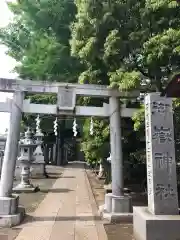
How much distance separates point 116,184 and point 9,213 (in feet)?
Answer: 11.0

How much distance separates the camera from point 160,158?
253 inches

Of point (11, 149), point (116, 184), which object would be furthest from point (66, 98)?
point (116, 184)

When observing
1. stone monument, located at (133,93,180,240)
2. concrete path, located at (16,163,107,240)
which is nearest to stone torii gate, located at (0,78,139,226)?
concrete path, located at (16,163,107,240)

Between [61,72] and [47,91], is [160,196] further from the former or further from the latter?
[61,72]

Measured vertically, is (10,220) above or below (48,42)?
below

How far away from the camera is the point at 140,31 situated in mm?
8984

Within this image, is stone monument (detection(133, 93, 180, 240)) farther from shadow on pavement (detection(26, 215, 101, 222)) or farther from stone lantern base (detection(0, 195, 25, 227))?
stone lantern base (detection(0, 195, 25, 227))

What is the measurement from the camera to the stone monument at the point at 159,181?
5.39 m

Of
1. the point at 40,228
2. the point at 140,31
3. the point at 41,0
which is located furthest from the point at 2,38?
the point at 40,228

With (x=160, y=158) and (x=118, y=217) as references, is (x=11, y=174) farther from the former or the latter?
(x=160, y=158)

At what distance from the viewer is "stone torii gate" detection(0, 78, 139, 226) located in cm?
781

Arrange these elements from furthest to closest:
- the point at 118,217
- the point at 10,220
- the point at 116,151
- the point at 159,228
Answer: the point at 116,151
the point at 118,217
the point at 10,220
the point at 159,228

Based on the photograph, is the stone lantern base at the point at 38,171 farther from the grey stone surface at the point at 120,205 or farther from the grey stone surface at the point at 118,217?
the grey stone surface at the point at 118,217

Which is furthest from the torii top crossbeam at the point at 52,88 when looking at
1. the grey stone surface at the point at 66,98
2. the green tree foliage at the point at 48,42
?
the green tree foliage at the point at 48,42
